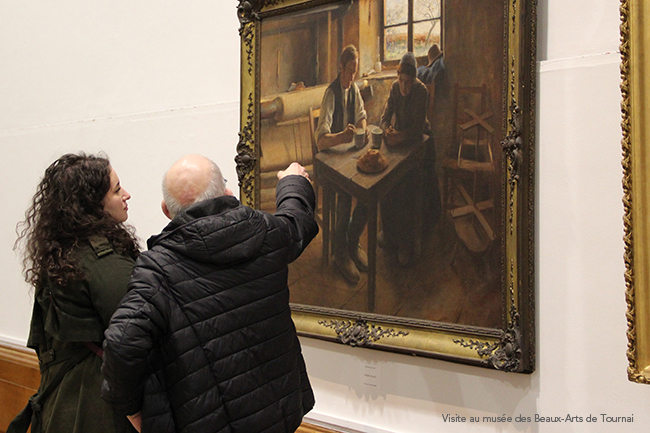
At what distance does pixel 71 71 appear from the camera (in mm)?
4824

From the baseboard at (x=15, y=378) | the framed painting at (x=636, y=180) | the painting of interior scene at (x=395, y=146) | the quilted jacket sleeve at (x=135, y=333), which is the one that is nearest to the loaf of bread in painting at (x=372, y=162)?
the painting of interior scene at (x=395, y=146)

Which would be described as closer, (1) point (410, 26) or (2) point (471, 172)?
(2) point (471, 172)

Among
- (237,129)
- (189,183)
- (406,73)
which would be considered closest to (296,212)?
(189,183)

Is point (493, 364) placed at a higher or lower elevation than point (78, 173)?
lower

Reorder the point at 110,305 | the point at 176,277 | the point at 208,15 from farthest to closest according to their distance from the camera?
the point at 208,15 < the point at 110,305 < the point at 176,277

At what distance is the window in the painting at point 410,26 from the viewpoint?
9.01 ft

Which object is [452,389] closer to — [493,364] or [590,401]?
[493,364]

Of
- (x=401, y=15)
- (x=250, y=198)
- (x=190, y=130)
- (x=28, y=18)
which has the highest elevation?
(x=28, y=18)

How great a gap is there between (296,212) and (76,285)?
38.7 inches

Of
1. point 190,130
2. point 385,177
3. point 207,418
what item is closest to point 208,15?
point 190,130

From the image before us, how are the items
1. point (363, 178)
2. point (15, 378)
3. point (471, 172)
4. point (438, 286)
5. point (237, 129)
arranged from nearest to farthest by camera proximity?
1. point (471, 172)
2. point (438, 286)
3. point (363, 178)
4. point (237, 129)
5. point (15, 378)

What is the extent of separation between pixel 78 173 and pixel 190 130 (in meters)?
1.47

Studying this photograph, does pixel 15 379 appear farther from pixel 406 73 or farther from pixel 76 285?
pixel 406 73

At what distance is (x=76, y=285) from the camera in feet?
8.09
